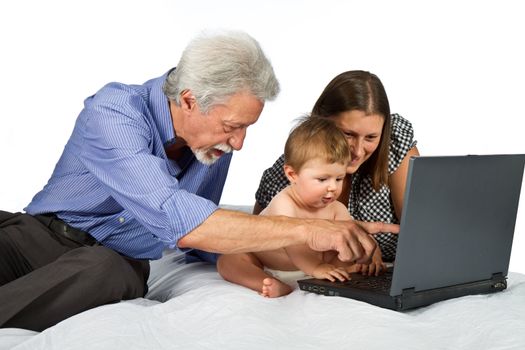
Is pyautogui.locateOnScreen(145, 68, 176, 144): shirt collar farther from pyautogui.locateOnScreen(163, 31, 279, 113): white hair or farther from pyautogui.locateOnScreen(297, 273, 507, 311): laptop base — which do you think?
pyautogui.locateOnScreen(297, 273, 507, 311): laptop base

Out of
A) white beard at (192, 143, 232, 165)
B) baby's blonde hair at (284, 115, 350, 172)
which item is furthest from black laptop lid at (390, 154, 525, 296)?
white beard at (192, 143, 232, 165)

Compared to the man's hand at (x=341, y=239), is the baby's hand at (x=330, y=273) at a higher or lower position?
lower

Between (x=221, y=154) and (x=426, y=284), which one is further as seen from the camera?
(x=221, y=154)

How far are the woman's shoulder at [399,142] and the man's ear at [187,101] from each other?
3.10ft

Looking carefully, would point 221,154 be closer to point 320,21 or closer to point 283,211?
point 283,211


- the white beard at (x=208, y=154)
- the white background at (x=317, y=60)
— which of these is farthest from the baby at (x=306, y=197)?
the white background at (x=317, y=60)

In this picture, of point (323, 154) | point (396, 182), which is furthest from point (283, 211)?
point (396, 182)

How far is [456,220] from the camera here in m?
2.52

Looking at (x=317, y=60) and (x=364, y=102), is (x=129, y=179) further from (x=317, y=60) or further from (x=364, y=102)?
(x=317, y=60)

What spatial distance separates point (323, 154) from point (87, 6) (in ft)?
9.86

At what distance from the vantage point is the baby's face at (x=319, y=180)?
2959 millimetres

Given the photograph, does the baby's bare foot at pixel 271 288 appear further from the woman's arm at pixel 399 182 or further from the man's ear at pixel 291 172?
the woman's arm at pixel 399 182

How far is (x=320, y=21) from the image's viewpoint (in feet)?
18.2

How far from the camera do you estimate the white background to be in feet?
17.8
